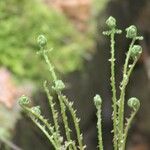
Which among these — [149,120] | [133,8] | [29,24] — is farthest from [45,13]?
[149,120]

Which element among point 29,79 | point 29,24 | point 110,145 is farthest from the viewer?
point 110,145

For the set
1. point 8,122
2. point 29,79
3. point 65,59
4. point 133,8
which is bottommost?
point 8,122

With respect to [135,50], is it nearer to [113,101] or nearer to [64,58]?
[113,101]

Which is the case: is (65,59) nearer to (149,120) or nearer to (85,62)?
(85,62)

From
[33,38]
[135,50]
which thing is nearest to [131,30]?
[135,50]

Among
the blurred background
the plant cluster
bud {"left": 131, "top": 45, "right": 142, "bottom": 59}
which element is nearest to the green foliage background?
the blurred background

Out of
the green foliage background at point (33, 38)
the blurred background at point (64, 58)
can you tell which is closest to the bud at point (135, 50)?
the blurred background at point (64, 58)

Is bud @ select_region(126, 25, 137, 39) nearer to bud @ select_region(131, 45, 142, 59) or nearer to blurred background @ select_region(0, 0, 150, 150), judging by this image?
bud @ select_region(131, 45, 142, 59)
